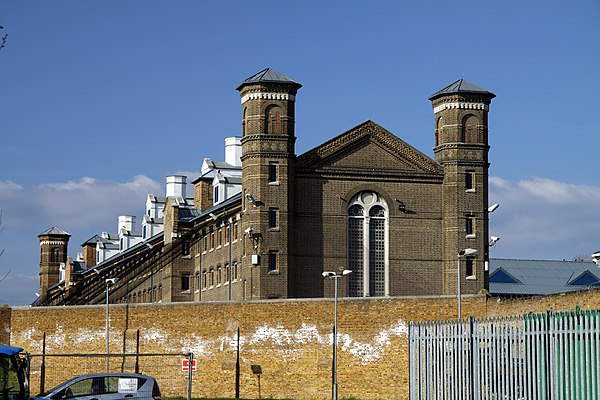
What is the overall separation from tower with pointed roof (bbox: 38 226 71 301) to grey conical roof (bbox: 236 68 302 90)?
156 feet

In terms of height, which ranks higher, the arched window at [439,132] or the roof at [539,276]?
the arched window at [439,132]

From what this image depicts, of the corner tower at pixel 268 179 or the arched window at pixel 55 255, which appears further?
the arched window at pixel 55 255

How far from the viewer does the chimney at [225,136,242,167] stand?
9237 cm

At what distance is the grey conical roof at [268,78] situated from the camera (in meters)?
64.4

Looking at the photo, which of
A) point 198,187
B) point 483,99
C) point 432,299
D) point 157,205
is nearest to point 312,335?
point 432,299

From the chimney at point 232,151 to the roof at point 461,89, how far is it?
27.7m

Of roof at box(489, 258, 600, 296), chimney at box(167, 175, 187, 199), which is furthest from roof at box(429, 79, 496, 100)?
chimney at box(167, 175, 187, 199)

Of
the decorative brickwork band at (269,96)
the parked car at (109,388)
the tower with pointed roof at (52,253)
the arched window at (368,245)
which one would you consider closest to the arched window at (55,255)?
the tower with pointed roof at (52,253)

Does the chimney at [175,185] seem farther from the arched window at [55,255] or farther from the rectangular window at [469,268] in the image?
the rectangular window at [469,268]

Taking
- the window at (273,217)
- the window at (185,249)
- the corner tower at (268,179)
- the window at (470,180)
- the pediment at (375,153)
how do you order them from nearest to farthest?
the corner tower at (268,179), the window at (273,217), the pediment at (375,153), the window at (470,180), the window at (185,249)

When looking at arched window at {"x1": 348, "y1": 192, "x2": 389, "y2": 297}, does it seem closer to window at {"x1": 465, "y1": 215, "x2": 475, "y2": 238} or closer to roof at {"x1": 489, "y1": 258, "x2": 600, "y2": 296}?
window at {"x1": 465, "y1": 215, "x2": 475, "y2": 238}

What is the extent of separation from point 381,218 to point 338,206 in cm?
256

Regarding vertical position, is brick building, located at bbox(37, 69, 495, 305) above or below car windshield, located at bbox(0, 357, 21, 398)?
above

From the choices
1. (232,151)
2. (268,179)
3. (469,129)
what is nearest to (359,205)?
(268,179)
